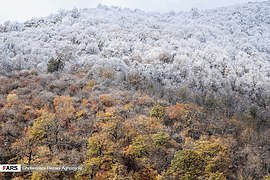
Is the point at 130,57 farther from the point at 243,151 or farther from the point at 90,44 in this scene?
the point at 243,151

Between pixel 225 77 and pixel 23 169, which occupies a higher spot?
pixel 23 169

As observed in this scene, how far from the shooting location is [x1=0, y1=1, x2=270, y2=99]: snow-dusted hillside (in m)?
110

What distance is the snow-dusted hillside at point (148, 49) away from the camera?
110 m

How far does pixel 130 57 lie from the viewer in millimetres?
127250

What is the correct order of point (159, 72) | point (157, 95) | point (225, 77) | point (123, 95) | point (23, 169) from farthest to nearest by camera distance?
1. point (225, 77)
2. point (159, 72)
3. point (157, 95)
4. point (123, 95)
5. point (23, 169)

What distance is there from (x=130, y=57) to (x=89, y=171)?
83962 mm

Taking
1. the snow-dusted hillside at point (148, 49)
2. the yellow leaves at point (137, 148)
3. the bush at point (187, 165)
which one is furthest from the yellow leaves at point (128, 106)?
the snow-dusted hillside at point (148, 49)

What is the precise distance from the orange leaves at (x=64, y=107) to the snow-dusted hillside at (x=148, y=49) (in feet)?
80.5

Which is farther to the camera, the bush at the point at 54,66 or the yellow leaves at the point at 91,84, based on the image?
the bush at the point at 54,66

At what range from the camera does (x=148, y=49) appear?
139 meters

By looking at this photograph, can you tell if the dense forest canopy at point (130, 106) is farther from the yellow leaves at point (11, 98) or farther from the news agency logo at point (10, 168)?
the news agency logo at point (10, 168)

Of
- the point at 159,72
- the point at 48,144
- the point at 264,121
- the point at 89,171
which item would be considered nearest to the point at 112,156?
the point at 89,171

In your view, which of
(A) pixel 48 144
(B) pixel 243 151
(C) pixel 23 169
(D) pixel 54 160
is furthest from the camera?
(B) pixel 243 151

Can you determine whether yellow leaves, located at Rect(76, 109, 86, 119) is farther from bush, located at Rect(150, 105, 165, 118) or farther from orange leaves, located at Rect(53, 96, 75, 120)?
bush, located at Rect(150, 105, 165, 118)
